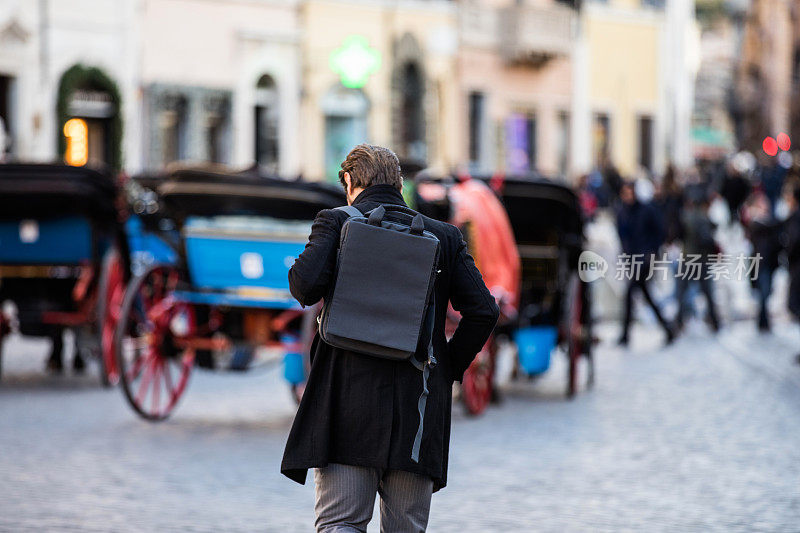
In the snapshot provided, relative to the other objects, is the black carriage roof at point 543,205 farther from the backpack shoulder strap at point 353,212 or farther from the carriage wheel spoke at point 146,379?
the backpack shoulder strap at point 353,212

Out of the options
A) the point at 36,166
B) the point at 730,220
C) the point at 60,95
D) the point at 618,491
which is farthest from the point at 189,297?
the point at 730,220

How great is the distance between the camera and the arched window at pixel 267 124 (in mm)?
34688

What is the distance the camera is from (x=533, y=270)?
13.8 metres

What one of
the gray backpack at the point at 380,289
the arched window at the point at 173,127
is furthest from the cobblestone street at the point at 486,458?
the arched window at the point at 173,127

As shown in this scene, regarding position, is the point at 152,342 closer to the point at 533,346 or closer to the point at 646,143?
the point at 533,346

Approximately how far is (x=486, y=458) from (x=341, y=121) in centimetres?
2718

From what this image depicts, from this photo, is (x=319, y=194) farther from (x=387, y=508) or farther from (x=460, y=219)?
(x=387, y=508)

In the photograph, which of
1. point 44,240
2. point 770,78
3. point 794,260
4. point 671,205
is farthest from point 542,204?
point 770,78

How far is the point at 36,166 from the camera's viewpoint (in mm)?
12625

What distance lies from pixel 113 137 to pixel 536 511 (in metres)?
23.0

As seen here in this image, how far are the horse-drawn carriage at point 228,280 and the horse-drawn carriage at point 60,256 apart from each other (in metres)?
1.28

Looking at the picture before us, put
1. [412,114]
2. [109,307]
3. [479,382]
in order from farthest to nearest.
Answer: [412,114], [109,307], [479,382]

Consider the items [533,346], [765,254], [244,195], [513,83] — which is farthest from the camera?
[513,83]

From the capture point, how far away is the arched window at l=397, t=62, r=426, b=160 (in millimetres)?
38750
